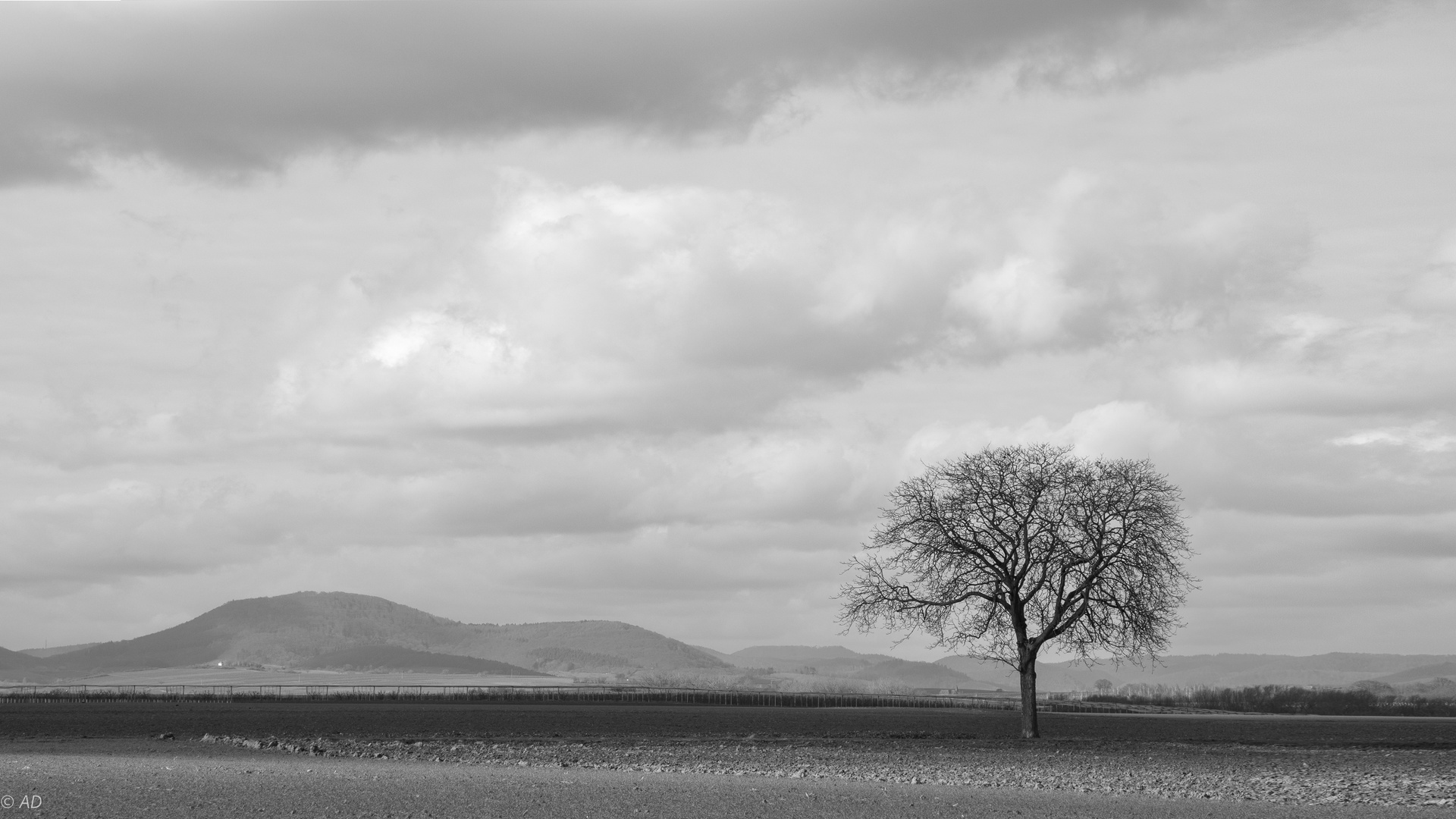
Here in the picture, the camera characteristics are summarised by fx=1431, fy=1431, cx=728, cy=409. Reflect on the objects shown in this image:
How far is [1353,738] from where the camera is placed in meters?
65.6

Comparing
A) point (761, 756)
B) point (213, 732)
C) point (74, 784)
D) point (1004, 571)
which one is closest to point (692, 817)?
point (74, 784)

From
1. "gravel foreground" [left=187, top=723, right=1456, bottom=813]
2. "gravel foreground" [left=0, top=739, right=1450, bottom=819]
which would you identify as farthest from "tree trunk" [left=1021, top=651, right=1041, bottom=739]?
"gravel foreground" [left=0, top=739, right=1450, bottom=819]

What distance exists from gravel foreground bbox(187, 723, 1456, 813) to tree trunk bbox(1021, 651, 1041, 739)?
245 centimetres

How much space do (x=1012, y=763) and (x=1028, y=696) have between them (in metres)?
13.5

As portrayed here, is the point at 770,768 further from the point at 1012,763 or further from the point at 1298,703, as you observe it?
the point at 1298,703

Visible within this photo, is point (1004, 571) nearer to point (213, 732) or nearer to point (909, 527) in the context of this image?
point (909, 527)

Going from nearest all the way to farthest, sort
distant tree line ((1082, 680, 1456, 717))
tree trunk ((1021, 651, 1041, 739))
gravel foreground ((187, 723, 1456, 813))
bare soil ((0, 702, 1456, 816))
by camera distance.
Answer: bare soil ((0, 702, 1456, 816)) < gravel foreground ((187, 723, 1456, 813)) < tree trunk ((1021, 651, 1041, 739)) < distant tree line ((1082, 680, 1456, 717))

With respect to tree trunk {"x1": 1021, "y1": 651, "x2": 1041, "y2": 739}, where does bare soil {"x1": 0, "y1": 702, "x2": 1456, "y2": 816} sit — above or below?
below

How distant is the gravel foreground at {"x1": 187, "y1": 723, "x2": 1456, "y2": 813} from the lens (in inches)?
1362

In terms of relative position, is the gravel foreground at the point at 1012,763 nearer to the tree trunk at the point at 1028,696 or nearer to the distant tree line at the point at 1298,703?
the tree trunk at the point at 1028,696

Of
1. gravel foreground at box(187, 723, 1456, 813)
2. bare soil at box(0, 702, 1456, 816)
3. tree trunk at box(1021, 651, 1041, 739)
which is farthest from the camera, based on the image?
tree trunk at box(1021, 651, 1041, 739)

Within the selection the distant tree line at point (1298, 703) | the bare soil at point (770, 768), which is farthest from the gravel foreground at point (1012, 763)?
the distant tree line at point (1298, 703)

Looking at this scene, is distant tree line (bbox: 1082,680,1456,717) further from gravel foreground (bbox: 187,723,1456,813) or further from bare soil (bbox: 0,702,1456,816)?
gravel foreground (bbox: 187,723,1456,813)

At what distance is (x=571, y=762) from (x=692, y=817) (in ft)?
53.8
